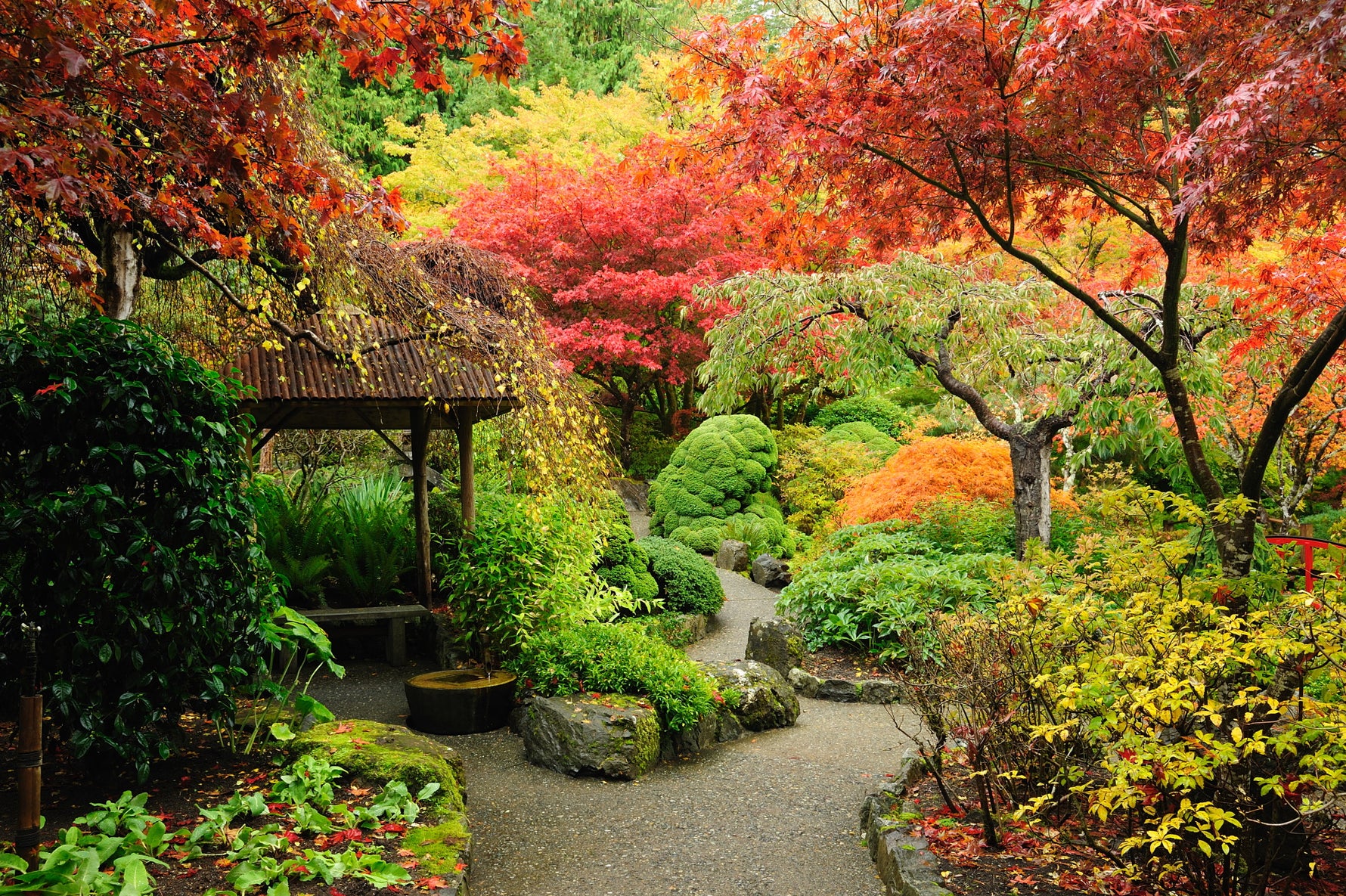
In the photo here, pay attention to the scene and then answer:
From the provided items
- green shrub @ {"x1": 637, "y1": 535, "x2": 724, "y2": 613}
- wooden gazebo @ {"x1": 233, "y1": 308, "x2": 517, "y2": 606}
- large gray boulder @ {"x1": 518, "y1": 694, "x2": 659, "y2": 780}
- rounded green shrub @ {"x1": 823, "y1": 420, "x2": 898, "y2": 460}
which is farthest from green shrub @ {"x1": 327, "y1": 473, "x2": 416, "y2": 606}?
rounded green shrub @ {"x1": 823, "y1": 420, "x2": 898, "y2": 460}

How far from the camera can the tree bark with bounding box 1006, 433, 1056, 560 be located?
865 cm

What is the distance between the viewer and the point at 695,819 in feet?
15.6

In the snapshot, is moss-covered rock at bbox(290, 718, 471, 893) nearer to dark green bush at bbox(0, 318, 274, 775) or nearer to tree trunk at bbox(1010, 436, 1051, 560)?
dark green bush at bbox(0, 318, 274, 775)

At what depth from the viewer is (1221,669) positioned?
2.94 m

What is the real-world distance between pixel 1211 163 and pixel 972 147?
0.95 m

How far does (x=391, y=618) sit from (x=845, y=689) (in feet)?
13.5

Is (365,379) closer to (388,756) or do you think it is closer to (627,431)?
(388,756)

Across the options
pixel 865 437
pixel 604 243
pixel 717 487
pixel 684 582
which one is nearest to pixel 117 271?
pixel 684 582

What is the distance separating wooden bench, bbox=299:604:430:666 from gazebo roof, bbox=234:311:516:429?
1.73 metres

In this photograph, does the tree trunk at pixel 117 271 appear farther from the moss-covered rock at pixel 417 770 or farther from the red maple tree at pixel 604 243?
the red maple tree at pixel 604 243

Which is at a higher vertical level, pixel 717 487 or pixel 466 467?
pixel 466 467

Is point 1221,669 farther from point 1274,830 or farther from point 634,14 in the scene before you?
point 634,14

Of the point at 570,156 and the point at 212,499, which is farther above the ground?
the point at 570,156

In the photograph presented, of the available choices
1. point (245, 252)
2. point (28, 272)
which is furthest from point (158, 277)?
point (245, 252)
